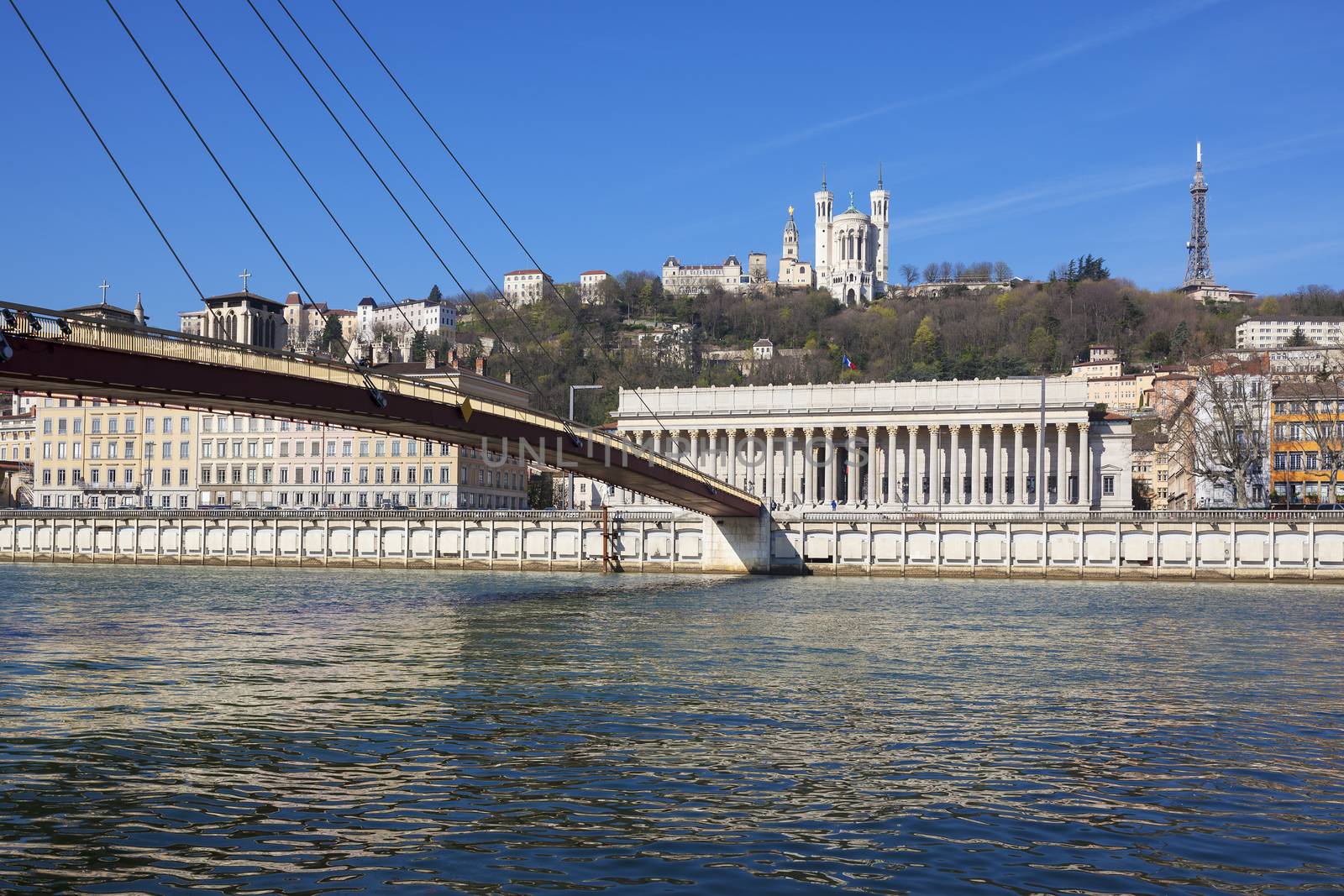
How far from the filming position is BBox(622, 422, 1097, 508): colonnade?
10675cm

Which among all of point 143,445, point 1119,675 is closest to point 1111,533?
point 1119,675

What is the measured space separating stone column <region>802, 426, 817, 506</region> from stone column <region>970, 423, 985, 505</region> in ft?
42.3

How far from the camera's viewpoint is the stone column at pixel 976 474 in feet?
353

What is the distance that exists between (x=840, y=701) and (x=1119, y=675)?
7.08 metres

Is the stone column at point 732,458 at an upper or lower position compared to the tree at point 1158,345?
lower

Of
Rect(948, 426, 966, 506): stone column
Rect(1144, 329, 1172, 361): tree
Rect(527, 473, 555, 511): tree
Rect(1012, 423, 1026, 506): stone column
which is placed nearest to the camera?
Rect(1012, 423, 1026, 506): stone column

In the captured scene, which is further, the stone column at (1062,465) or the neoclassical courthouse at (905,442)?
the neoclassical courthouse at (905,442)

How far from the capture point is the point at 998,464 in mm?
108125

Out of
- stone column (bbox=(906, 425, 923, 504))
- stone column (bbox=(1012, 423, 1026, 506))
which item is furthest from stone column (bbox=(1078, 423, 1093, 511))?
stone column (bbox=(906, 425, 923, 504))

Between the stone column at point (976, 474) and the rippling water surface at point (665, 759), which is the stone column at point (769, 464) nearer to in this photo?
the stone column at point (976, 474)

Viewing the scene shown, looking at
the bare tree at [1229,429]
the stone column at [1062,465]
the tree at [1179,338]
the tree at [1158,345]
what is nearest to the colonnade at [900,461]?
the stone column at [1062,465]

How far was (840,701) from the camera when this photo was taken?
22297 millimetres

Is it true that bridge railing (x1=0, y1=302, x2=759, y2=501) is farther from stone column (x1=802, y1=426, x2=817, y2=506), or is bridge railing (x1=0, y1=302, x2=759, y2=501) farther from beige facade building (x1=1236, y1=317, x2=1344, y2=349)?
beige facade building (x1=1236, y1=317, x2=1344, y2=349)

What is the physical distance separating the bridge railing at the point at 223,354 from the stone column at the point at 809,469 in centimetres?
6547
